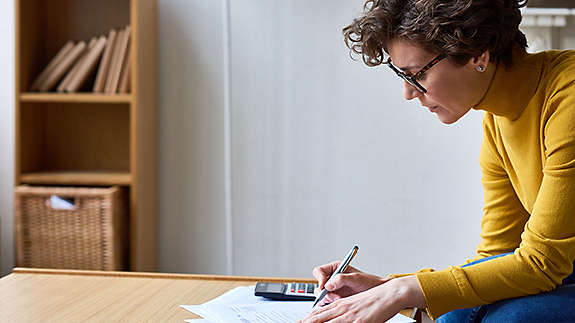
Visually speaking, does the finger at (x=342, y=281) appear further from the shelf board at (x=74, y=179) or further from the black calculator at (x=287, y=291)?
the shelf board at (x=74, y=179)

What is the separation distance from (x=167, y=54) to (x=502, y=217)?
1655mm

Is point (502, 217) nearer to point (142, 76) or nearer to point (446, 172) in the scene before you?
point (446, 172)

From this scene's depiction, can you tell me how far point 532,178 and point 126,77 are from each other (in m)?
1.65

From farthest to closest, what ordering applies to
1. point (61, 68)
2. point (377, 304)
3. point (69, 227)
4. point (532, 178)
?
point (61, 68) < point (69, 227) < point (532, 178) < point (377, 304)

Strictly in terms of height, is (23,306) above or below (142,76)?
below

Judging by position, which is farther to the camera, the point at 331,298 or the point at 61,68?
the point at 61,68

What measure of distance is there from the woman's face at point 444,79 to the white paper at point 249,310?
15.3 inches

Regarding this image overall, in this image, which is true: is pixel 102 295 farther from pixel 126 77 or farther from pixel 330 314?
pixel 126 77

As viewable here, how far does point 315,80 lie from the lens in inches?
100

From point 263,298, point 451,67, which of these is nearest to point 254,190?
point 263,298

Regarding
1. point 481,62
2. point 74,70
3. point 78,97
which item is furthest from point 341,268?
point 74,70

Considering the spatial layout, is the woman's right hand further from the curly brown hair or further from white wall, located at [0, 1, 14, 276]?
white wall, located at [0, 1, 14, 276]

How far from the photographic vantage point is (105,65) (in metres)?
2.41

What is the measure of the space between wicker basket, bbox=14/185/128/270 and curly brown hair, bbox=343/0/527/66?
1471mm
